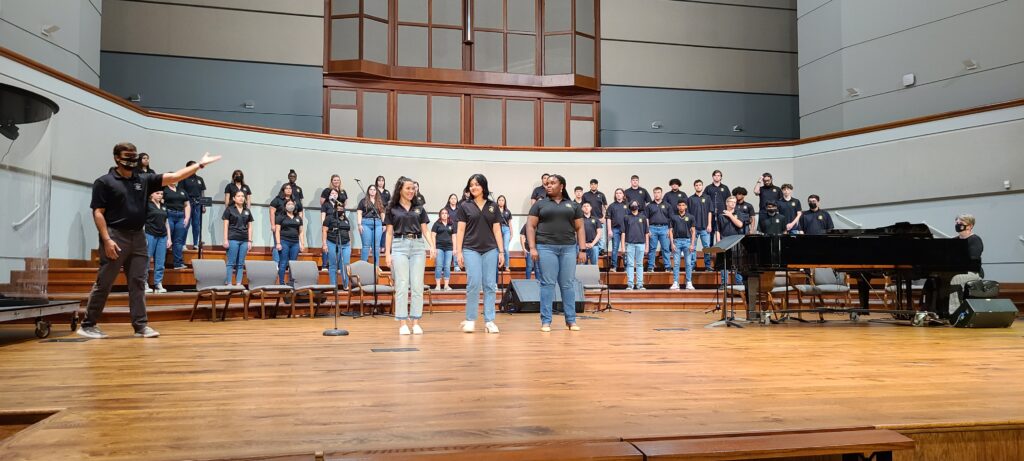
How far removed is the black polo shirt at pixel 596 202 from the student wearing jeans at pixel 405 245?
19.9 ft

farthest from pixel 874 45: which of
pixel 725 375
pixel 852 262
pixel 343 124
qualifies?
pixel 725 375

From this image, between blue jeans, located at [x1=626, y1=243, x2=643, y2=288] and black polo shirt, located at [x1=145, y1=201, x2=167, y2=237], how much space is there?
6328 mm

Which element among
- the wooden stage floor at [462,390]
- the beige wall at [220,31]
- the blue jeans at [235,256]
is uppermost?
the beige wall at [220,31]

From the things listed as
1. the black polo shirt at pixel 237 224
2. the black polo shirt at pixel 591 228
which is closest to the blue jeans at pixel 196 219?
the black polo shirt at pixel 237 224

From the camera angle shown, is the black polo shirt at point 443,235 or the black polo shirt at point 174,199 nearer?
the black polo shirt at point 174,199

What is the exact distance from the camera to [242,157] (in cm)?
1172

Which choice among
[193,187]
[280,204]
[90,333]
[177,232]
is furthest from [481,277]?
[193,187]

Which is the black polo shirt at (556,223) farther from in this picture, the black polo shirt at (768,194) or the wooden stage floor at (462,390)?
the black polo shirt at (768,194)

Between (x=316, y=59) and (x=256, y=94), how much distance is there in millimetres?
1275

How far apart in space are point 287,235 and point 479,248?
14.9ft

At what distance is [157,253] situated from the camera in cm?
828

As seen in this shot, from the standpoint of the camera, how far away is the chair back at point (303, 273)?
8.58 m

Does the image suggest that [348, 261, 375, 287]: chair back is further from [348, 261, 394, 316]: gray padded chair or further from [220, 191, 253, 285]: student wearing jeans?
[220, 191, 253, 285]: student wearing jeans

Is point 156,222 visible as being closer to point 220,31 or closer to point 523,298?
point 523,298
